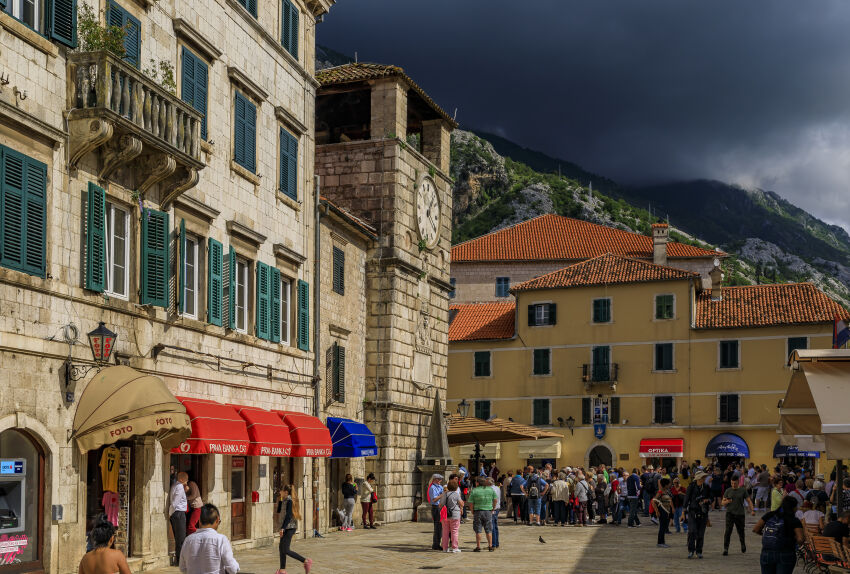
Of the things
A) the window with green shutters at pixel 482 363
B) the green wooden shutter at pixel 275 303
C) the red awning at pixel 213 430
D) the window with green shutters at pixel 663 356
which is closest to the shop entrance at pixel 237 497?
the red awning at pixel 213 430

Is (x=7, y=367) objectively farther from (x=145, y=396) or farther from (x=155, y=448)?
(x=155, y=448)

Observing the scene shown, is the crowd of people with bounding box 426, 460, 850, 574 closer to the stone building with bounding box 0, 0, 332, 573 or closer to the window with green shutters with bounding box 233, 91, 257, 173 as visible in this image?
the stone building with bounding box 0, 0, 332, 573

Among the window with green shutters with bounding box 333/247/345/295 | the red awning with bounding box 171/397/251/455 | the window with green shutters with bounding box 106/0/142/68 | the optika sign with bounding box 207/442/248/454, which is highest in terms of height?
the window with green shutters with bounding box 106/0/142/68

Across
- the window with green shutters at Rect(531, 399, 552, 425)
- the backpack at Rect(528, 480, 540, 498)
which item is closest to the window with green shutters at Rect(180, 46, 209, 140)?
the backpack at Rect(528, 480, 540, 498)

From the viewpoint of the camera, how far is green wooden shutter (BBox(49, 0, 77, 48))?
54.2 feet

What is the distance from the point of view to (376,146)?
1280 inches

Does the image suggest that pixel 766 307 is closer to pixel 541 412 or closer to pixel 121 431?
pixel 541 412

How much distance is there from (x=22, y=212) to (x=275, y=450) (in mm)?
9055

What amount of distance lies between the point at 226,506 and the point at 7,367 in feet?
27.0

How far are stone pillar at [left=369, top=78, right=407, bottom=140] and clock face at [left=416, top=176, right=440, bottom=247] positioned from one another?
7.22 ft

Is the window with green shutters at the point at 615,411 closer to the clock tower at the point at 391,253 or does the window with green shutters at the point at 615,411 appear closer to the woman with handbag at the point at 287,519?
the clock tower at the point at 391,253

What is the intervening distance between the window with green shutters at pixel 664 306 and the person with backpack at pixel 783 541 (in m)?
41.5

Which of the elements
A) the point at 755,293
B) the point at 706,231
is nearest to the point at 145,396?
the point at 755,293

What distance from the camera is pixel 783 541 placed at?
549 inches
